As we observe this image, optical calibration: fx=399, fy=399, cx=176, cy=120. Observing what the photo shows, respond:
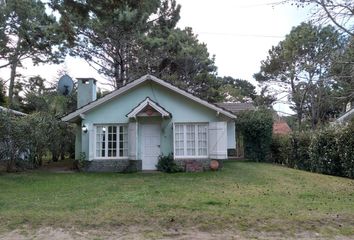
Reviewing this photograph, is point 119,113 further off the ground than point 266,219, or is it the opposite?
point 119,113

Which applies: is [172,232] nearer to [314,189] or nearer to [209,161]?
[314,189]

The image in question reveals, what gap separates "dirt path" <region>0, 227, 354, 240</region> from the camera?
6520 mm

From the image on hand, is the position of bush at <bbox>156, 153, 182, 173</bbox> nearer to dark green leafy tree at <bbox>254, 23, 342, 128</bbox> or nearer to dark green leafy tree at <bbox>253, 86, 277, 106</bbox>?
dark green leafy tree at <bbox>254, 23, 342, 128</bbox>

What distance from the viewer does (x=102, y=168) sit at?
18.6 metres

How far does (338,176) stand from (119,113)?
10.3 meters

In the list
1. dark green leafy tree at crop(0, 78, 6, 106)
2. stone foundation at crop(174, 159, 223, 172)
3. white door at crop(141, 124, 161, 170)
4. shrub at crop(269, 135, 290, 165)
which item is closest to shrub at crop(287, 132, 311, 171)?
shrub at crop(269, 135, 290, 165)

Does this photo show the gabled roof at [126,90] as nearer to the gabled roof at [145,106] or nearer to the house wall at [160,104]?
the house wall at [160,104]

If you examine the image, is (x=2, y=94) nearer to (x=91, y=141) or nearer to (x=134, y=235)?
(x=91, y=141)

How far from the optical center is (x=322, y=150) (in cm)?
1923

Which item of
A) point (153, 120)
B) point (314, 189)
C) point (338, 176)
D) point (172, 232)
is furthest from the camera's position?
point (153, 120)

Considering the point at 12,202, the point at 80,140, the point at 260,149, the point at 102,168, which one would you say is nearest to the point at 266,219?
the point at 12,202

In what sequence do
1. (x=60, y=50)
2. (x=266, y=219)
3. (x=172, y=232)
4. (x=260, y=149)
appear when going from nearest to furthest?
(x=172, y=232) → (x=266, y=219) → (x=260, y=149) → (x=60, y=50)

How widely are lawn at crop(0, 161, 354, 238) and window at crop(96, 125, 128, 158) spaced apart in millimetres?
4509

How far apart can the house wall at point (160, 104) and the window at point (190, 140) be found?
0.30 metres
